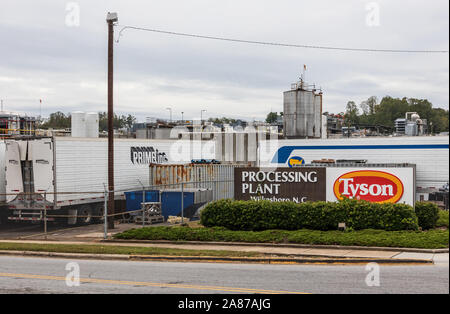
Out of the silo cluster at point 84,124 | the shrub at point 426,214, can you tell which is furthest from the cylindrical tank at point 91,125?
the shrub at point 426,214

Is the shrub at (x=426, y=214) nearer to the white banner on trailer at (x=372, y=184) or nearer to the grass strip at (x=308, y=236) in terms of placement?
the white banner on trailer at (x=372, y=184)

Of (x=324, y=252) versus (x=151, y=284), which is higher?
(x=151, y=284)

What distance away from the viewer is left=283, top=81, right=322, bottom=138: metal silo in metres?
48.0

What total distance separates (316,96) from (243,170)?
28.9 m

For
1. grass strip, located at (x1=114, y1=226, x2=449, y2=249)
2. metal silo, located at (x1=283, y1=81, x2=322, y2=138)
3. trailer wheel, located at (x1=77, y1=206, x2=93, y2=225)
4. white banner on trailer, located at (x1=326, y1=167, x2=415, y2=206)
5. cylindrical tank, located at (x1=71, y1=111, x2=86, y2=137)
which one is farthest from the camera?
metal silo, located at (x1=283, y1=81, x2=322, y2=138)

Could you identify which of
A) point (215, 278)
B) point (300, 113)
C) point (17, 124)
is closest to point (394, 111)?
point (300, 113)

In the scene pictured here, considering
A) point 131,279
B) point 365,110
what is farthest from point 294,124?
point 365,110

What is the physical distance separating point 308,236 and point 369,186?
4380 mm

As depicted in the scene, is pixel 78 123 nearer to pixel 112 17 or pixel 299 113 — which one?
pixel 112 17

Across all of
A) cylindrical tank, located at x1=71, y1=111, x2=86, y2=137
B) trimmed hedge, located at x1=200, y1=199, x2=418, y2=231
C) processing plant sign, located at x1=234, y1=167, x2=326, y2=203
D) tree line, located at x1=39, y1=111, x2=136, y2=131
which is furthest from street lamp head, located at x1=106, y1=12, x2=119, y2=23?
tree line, located at x1=39, y1=111, x2=136, y2=131

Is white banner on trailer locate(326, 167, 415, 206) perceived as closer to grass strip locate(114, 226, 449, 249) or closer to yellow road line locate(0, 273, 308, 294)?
grass strip locate(114, 226, 449, 249)

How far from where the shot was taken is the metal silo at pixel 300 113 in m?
48.0

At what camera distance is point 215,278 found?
12531 millimetres

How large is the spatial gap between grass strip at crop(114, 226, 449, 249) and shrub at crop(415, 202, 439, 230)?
1.39 meters
